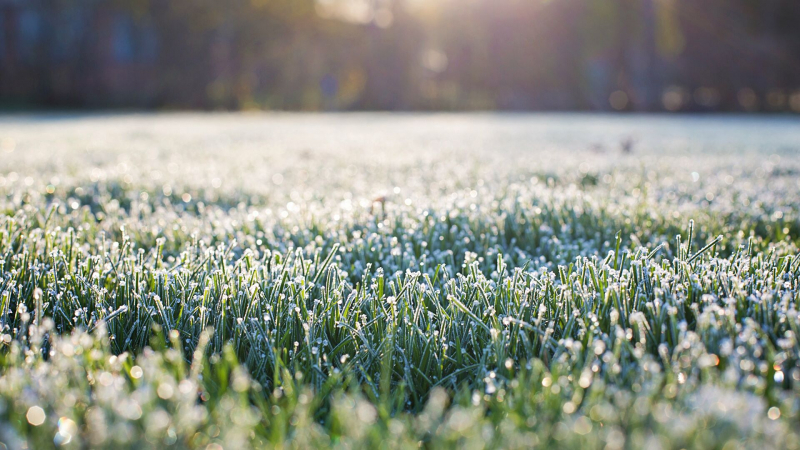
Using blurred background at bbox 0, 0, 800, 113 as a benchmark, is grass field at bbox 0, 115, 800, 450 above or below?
below

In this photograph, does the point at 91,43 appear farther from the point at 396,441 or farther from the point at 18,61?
the point at 396,441

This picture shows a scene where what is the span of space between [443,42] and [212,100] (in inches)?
397

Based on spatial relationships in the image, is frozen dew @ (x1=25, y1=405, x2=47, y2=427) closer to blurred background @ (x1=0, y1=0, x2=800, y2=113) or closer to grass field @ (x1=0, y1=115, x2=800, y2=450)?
grass field @ (x1=0, y1=115, x2=800, y2=450)

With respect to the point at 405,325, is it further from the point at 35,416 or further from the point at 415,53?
the point at 415,53

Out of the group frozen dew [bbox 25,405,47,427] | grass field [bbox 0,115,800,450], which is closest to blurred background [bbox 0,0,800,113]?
grass field [bbox 0,115,800,450]

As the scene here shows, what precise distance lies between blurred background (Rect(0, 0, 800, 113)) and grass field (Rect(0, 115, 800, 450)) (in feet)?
68.7

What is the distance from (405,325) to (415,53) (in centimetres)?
2337

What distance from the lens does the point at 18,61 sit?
849 inches

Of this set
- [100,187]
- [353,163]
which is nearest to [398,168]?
[353,163]

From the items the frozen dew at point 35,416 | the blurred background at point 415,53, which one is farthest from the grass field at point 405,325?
the blurred background at point 415,53

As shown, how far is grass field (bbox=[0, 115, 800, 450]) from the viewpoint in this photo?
0.85 m

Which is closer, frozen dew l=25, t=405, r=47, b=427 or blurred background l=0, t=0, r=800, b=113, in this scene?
frozen dew l=25, t=405, r=47, b=427

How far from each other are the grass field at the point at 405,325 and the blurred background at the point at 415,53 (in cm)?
2093

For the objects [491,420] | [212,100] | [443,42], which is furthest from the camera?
[443,42]
